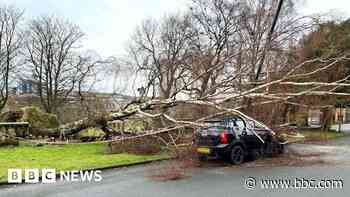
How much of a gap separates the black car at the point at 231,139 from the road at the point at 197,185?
21.7 inches

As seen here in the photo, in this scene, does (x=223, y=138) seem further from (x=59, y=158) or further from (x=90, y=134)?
(x=90, y=134)

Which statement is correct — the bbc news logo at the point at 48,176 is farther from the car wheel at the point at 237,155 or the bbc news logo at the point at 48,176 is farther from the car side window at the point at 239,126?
the car side window at the point at 239,126

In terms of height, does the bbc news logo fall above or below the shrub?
below

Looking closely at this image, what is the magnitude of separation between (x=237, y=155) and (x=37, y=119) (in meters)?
9.47

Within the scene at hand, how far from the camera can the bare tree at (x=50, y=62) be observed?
28.3 m

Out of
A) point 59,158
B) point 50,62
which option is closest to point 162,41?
point 50,62

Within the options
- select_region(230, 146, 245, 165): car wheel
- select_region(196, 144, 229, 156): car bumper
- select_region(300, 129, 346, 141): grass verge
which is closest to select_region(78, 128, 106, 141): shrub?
select_region(196, 144, 229, 156): car bumper

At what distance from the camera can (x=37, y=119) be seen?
16.3m

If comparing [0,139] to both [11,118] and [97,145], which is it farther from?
[97,145]

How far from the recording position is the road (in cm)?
725

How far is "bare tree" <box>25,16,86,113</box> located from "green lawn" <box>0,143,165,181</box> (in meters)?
14.2

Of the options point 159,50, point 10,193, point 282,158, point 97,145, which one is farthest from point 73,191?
point 159,50

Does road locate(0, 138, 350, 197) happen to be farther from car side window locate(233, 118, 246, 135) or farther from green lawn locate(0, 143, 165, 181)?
car side window locate(233, 118, 246, 135)

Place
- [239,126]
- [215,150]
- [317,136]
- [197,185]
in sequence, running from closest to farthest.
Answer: [197,185] → [215,150] → [239,126] → [317,136]
